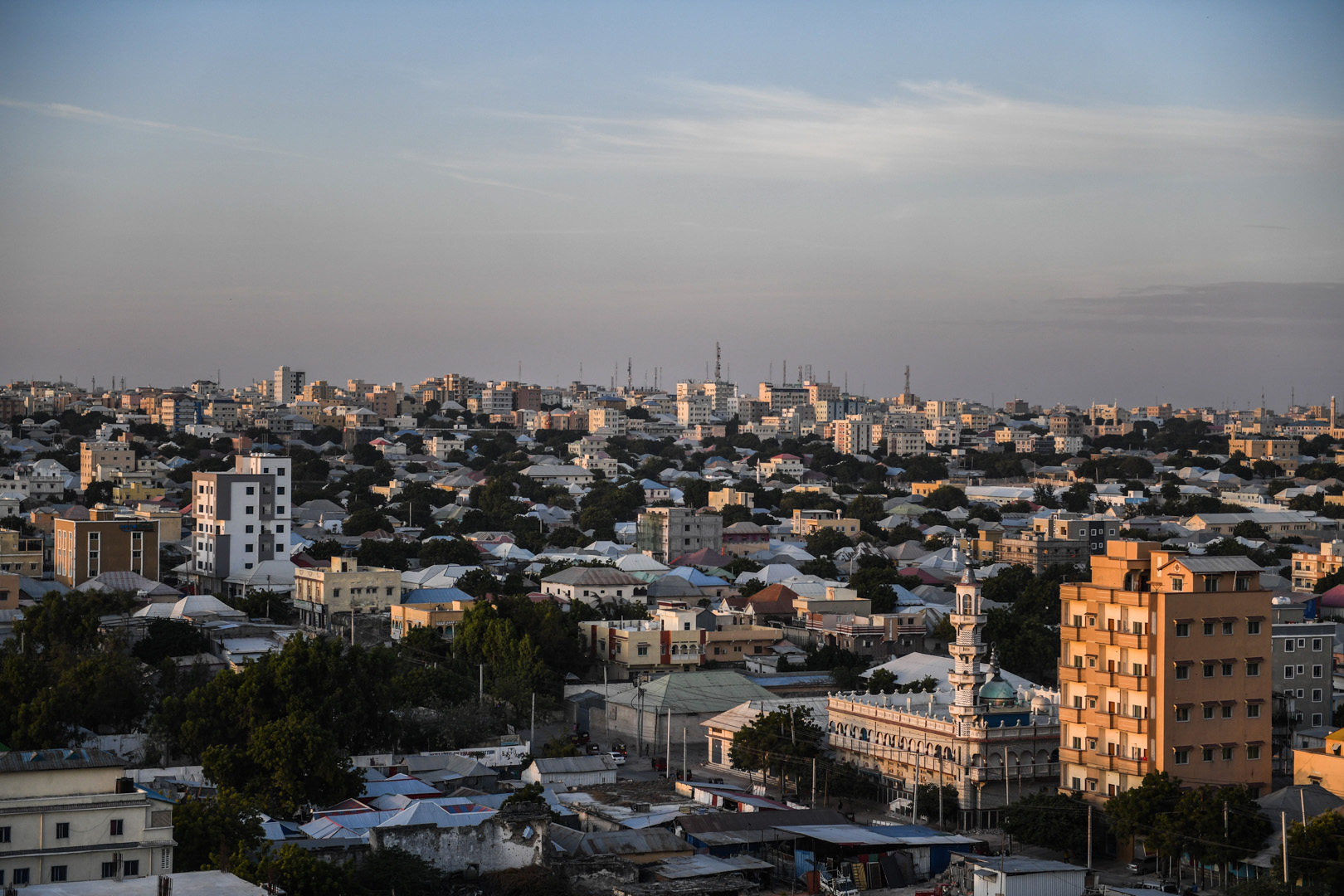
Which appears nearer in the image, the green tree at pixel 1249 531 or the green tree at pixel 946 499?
the green tree at pixel 1249 531

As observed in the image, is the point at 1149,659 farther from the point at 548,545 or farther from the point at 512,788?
the point at 548,545

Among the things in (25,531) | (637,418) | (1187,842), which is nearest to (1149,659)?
(1187,842)

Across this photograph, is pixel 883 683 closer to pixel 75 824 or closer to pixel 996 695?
pixel 996 695

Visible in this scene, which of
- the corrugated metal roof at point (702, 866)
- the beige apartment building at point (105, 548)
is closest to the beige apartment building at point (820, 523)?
the beige apartment building at point (105, 548)

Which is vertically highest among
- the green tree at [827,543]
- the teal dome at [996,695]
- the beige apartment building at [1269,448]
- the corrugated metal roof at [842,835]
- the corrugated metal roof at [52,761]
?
the beige apartment building at [1269,448]

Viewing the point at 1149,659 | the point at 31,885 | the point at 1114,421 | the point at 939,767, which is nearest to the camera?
the point at 31,885

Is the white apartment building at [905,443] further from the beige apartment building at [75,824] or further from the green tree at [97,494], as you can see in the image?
the beige apartment building at [75,824]

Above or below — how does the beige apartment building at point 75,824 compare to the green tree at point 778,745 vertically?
above
